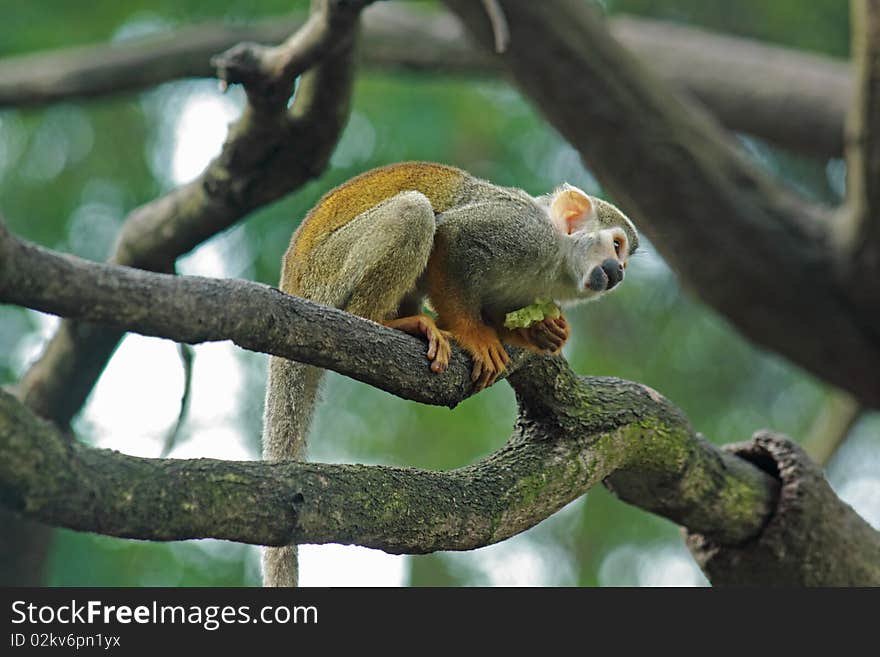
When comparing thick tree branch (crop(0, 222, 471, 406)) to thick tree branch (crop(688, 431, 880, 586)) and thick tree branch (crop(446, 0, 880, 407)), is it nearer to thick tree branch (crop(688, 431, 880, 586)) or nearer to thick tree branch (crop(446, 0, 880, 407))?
thick tree branch (crop(688, 431, 880, 586))

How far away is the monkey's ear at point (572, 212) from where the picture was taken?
139 inches

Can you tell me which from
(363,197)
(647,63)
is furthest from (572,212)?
(647,63)

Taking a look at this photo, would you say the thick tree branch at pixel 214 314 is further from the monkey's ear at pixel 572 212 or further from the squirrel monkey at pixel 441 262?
the monkey's ear at pixel 572 212

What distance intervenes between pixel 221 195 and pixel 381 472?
202 cm

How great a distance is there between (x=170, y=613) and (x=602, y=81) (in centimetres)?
380

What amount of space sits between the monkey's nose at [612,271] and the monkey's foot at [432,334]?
59 cm

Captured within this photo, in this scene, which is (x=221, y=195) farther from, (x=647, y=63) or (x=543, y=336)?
(x=647, y=63)

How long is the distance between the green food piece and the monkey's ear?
0.29 m

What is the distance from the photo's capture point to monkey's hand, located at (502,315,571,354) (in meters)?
3.25

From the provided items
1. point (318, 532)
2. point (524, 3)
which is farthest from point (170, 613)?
point (524, 3)

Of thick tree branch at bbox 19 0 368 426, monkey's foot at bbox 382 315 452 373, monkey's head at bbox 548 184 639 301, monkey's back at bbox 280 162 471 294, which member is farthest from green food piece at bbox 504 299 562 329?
thick tree branch at bbox 19 0 368 426

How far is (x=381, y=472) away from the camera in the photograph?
266cm

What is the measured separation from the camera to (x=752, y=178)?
602 centimetres

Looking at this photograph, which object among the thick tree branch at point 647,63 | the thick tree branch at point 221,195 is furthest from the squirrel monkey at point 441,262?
the thick tree branch at point 647,63
